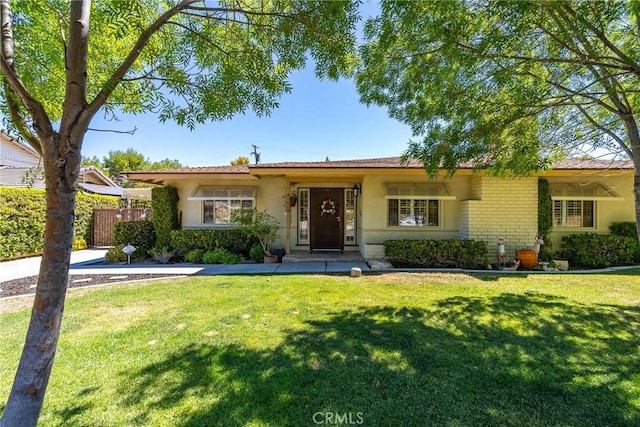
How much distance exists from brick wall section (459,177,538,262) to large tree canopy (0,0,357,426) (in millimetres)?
8449

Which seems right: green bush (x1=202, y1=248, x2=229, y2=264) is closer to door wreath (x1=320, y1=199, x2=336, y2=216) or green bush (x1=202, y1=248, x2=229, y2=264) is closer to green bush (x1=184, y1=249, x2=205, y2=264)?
green bush (x1=184, y1=249, x2=205, y2=264)

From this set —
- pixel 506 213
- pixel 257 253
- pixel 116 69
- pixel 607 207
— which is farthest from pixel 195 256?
pixel 607 207

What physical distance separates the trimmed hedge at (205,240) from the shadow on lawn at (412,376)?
24.3 ft

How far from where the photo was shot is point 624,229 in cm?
1092

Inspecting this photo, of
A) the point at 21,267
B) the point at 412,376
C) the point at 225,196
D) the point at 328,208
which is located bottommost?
the point at 412,376

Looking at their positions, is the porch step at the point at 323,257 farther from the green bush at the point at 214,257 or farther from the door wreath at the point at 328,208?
the green bush at the point at 214,257

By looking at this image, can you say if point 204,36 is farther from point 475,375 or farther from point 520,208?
point 520,208

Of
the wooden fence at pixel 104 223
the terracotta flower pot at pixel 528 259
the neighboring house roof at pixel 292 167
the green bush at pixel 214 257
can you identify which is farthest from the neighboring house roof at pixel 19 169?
the terracotta flower pot at pixel 528 259

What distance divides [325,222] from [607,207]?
1104 centimetres

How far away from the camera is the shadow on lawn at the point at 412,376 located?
280cm

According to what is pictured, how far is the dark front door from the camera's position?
43.2 feet

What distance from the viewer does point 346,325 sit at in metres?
4.91

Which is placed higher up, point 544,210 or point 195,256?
point 544,210

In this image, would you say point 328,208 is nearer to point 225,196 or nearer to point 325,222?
point 325,222
